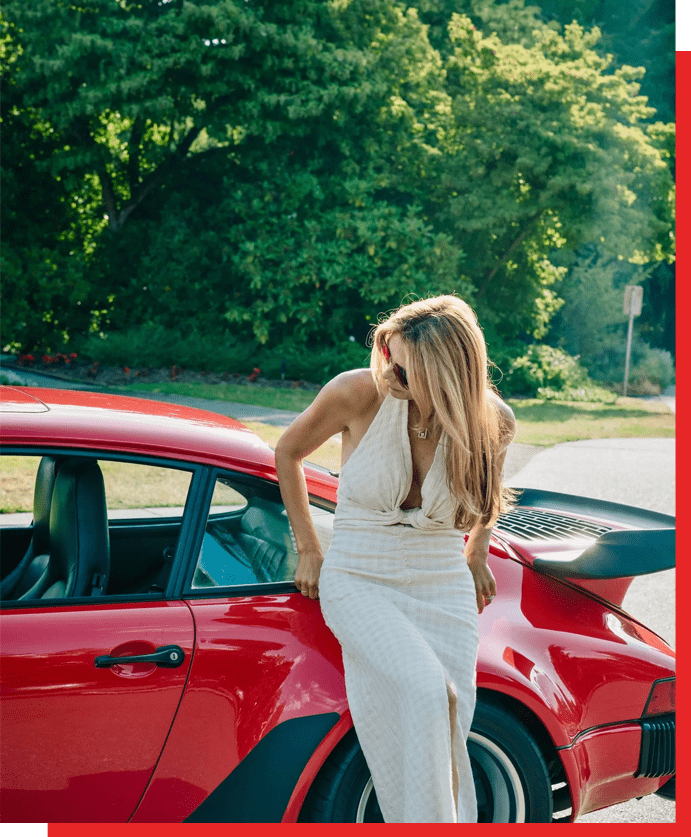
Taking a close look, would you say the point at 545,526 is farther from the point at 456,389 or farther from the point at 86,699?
the point at 86,699

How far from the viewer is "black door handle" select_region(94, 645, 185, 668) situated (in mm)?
2148

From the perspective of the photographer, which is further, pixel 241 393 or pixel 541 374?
pixel 541 374

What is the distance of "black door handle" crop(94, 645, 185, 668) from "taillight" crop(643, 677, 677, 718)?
150cm

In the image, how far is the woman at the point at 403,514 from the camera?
226cm

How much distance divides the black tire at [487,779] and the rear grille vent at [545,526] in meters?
0.72

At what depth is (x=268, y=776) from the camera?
2285 millimetres

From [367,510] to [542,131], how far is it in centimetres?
2015

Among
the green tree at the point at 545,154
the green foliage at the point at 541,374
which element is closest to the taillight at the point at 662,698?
the green foliage at the point at 541,374

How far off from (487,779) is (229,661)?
866 mm

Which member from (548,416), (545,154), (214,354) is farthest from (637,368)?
(214,354)

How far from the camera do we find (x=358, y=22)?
20641mm

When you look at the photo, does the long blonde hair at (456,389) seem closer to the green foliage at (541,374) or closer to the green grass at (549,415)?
the green grass at (549,415)

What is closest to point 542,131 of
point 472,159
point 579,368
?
point 472,159

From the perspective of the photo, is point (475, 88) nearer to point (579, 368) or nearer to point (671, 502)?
point (579, 368)
